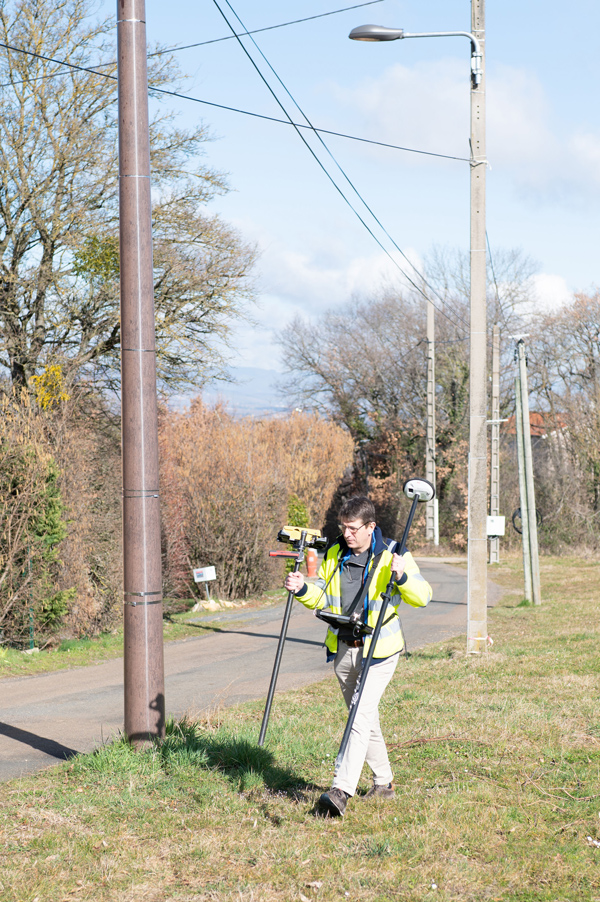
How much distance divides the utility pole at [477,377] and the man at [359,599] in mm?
6159

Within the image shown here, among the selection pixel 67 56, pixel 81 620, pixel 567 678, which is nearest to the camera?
pixel 567 678

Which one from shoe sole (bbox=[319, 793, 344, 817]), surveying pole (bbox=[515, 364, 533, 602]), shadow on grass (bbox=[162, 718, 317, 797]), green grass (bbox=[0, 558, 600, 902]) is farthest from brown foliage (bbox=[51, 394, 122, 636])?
shoe sole (bbox=[319, 793, 344, 817])

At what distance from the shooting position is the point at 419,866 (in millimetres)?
4285

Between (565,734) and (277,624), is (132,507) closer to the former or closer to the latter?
(565,734)

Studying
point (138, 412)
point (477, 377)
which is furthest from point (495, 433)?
point (138, 412)

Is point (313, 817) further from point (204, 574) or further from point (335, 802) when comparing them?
point (204, 574)

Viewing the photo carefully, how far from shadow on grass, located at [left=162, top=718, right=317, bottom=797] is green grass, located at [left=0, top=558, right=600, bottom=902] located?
0.5 inches

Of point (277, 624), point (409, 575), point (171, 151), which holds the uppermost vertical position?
point (171, 151)

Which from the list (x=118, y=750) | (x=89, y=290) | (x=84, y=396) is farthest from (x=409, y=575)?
(x=89, y=290)

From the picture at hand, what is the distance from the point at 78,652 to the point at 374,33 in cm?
924

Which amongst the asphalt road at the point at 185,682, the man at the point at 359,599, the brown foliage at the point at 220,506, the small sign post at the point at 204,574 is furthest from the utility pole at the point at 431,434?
the man at the point at 359,599

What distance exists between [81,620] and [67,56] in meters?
11.7

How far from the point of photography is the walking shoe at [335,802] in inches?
189

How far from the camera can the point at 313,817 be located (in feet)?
16.4
